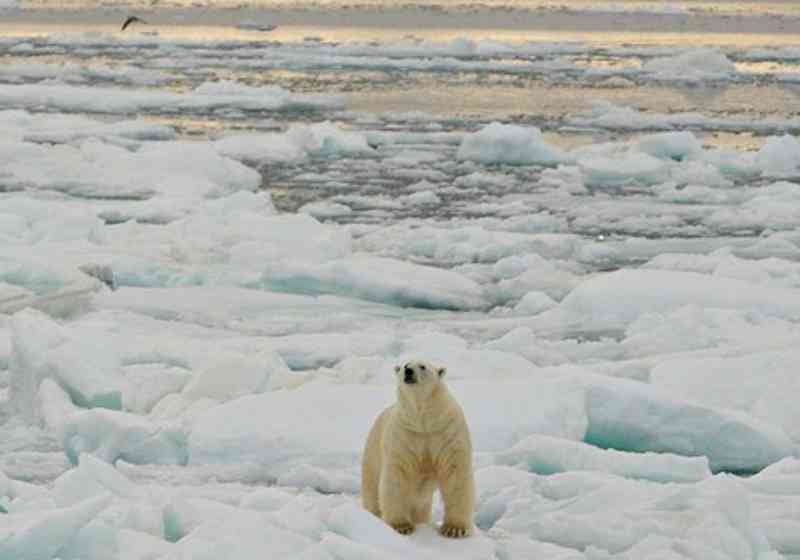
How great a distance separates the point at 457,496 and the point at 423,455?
0.47 feet

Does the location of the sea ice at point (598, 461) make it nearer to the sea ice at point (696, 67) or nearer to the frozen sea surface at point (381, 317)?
the frozen sea surface at point (381, 317)

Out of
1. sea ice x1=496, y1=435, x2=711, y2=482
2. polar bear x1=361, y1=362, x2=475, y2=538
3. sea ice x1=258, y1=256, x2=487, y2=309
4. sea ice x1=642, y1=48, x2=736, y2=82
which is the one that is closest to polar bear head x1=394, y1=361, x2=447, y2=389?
polar bear x1=361, y1=362, x2=475, y2=538

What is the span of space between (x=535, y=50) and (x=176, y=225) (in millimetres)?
16230

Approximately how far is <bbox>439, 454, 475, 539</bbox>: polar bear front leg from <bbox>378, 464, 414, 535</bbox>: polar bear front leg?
9 centimetres

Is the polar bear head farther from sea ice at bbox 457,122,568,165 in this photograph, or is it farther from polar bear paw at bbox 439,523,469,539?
sea ice at bbox 457,122,568,165

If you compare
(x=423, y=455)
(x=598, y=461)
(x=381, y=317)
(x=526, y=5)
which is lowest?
(x=526, y=5)

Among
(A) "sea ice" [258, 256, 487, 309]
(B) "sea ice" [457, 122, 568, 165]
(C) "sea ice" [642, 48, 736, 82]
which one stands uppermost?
(A) "sea ice" [258, 256, 487, 309]

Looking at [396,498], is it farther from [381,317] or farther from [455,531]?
[381,317]

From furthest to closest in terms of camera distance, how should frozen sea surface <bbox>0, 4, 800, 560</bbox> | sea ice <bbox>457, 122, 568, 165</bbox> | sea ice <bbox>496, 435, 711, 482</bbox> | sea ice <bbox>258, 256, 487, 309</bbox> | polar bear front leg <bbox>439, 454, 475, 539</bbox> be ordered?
sea ice <bbox>457, 122, 568, 165</bbox> → sea ice <bbox>258, 256, 487, 309</bbox> → sea ice <bbox>496, 435, 711, 482</bbox> → frozen sea surface <bbox>0, 4, 800, 560</bbox> → polar bear front leg <bbox>439, 454, 475, 539</bbox>

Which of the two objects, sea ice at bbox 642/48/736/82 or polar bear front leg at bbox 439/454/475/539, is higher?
polar bear front leg at bbox 439/454/475/539

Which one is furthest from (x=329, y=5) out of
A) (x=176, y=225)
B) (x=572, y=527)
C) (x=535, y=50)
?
(x=572, y=527)

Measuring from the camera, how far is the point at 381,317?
852 centimetres

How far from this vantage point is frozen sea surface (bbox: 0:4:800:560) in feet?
15.7

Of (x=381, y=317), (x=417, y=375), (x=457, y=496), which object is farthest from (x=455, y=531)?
(x=381, y=317)
